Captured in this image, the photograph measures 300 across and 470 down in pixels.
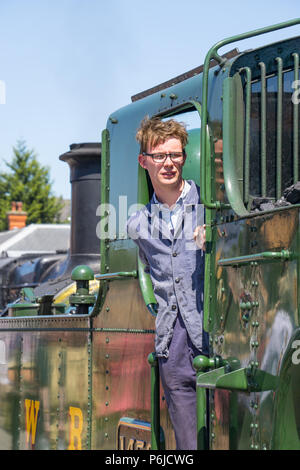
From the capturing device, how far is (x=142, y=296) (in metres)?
4.03

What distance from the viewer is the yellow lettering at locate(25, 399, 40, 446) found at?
17.1 feet

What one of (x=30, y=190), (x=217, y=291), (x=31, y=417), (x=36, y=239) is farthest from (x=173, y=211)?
(x=30, y=190)

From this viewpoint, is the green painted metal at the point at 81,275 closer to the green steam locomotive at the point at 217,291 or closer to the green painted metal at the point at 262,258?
the green steam locomotive at the point at 217,291

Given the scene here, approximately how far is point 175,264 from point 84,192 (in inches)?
188

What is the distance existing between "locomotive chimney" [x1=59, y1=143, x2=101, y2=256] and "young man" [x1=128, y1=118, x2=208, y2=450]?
14.3 feet

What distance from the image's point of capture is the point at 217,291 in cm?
323

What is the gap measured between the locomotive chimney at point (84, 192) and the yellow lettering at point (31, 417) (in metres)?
3.20

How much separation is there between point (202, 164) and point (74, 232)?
5.47 meters

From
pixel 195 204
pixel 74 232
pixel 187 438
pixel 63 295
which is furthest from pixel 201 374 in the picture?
pixel 74 232

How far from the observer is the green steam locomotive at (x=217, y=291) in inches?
110

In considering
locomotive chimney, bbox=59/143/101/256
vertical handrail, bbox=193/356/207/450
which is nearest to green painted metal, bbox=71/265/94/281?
vertical handrail, bbox=193/356/207/450

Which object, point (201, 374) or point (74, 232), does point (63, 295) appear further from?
point (201, 374)

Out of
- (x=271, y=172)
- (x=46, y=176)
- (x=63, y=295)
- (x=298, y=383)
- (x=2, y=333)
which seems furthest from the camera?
(x=46, y=176)

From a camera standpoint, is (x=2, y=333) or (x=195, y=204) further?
(x=2, y=333)
